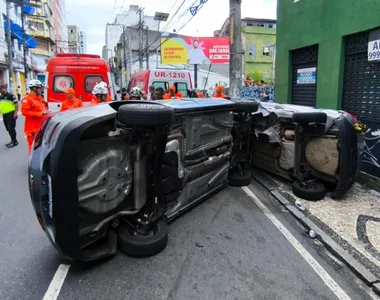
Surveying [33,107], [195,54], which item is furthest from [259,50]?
[33,107]

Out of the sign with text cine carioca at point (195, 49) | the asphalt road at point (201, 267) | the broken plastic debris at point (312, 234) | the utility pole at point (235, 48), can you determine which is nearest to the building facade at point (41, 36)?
the sign with text cine carioca at point (195, 49)

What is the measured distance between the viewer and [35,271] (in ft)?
10.5

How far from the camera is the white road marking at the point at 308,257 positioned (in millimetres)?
2987

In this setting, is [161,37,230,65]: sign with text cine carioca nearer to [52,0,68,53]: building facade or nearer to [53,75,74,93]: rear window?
[53,75,74,93]: rear window

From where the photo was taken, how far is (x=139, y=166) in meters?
3.54

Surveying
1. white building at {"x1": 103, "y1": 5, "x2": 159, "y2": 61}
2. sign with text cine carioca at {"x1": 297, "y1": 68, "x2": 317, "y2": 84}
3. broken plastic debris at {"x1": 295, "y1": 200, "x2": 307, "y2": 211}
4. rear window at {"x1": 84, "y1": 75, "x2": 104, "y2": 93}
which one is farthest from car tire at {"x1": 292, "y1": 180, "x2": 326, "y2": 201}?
white building at {"x1": 103, "y1": 5, "x2": 159, "y2": 61}

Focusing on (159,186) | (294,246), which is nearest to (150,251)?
(159,186)

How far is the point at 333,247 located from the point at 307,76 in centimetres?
668

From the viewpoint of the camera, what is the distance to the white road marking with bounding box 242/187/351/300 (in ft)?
9.80

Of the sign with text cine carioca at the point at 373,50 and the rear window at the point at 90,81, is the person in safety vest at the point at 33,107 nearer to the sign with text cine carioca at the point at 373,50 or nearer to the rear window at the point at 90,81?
the rear window at the point at 90,81

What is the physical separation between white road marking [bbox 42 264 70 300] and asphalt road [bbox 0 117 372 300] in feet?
0.14

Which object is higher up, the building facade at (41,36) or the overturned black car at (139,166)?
the building facade at (41,36)

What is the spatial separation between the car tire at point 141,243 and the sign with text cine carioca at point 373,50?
5.51m

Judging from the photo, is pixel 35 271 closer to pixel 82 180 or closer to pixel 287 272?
pixel 82 180
